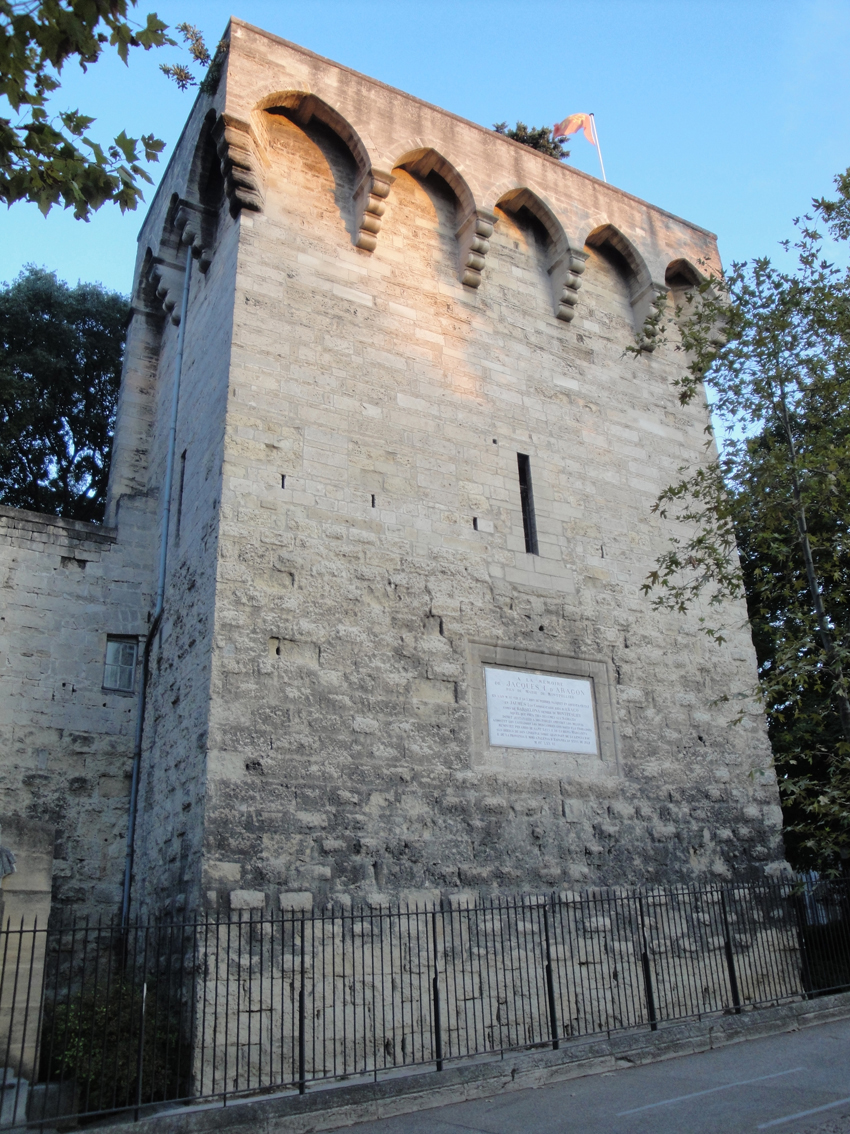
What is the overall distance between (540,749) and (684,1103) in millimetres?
3915

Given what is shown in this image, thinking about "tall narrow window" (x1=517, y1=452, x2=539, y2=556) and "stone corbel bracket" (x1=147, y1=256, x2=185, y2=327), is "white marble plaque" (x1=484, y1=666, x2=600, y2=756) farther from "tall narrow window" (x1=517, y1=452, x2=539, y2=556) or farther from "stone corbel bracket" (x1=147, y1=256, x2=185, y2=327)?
"stone corbel bracket" (x1=147, y1=256, x2=185, y2=327)

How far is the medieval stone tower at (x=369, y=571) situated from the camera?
26.3ft

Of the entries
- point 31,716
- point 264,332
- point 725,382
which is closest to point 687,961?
point 725,382

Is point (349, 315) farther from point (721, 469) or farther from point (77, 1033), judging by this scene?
point (77, 1033)

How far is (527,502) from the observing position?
10.4 metres

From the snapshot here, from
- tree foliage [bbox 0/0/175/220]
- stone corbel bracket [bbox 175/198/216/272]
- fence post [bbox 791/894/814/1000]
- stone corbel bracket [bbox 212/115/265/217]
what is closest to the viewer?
tree foliage [bbox 0/0/175/220]

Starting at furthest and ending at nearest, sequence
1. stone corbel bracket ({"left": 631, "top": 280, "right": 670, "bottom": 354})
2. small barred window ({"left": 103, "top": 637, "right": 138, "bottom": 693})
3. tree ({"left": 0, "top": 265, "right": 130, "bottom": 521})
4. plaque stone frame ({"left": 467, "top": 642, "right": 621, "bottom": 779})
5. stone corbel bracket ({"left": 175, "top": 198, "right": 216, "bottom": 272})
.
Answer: tree ({"left": 0, "top": 265, "right": 130, "bottom": 521}) → stone corbel bracket ({"left": 631, "top": 280, "right": 670, "bottom": 354}) → stone corbel bracket ({"left": 175, "top": 198, "right": 216, "bottom": 272}) → small barred window ({"left": 103, "top": 637, "right": 138, "bottom": 693}) → plaque stone frame ({"left": 467, "top": 642, "right": 621, "bottom": 779})

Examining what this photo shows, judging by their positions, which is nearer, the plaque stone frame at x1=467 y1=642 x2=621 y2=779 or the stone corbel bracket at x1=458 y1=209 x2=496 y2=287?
the plaque stone frame at x1=467 y1=642 x2=621 y2=779

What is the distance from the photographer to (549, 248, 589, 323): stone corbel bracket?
11.7 metres

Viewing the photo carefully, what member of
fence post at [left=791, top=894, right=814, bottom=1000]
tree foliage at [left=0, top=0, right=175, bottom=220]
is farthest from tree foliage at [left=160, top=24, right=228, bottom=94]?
fence post at [left=791, top=894, right=814, bottom=1000]

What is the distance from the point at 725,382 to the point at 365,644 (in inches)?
197

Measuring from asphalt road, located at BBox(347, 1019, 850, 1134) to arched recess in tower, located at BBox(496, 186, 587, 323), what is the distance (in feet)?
28.2

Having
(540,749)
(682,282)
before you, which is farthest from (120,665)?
(682,282)

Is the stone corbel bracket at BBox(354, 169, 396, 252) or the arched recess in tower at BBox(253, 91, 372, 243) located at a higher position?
the arched recess in tower at BBox(253, 91, 372, 243)
